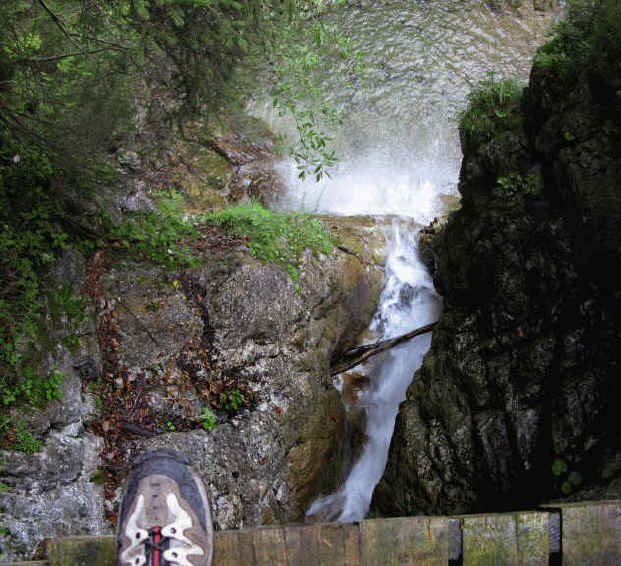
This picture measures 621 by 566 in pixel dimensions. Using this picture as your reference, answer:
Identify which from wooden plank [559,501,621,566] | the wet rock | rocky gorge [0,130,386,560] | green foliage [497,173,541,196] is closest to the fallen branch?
rocky gorge [0,130,386,560]

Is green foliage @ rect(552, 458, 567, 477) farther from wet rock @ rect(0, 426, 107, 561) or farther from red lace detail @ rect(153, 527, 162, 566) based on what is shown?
wet rock @ rect(0, 426, 107, 561)

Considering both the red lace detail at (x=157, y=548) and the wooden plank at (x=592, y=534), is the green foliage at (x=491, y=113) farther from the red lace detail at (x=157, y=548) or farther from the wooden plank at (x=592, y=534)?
the red lace detail at (x=157, y=548)

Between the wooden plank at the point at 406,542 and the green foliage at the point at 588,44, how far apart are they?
4.05 m

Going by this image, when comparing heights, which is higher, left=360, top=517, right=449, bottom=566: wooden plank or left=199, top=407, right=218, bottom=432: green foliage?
left=199, top=407, right=218, bottom=432: green foliage

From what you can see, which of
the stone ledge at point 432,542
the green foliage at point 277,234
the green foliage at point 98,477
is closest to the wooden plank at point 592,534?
→ the stone ledge at point 432,542

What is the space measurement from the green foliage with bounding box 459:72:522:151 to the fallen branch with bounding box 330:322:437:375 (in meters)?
2.87

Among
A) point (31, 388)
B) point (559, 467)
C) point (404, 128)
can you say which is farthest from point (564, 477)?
point (404, 128)

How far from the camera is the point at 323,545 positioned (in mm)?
2064

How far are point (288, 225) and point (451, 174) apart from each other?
16.2ft

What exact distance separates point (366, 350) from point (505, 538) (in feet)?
15.9

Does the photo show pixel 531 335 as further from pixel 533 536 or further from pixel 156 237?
pixel 156 237

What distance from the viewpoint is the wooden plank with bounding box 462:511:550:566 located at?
6.78 feet

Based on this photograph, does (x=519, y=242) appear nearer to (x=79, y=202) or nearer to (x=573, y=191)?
(x=573, y=191)

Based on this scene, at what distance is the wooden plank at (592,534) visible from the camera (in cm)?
203
